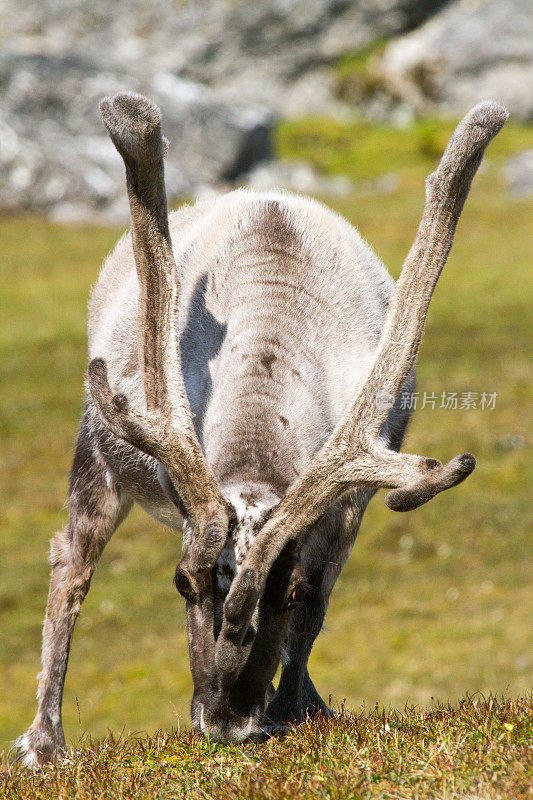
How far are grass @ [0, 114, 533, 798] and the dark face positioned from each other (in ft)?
0.72

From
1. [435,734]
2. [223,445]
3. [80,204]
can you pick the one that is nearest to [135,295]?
[223,445]

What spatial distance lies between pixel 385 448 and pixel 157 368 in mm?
1456

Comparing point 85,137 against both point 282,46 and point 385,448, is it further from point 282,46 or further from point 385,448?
point 385,448

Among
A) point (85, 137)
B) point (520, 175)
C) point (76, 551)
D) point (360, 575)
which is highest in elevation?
point (85, 137)

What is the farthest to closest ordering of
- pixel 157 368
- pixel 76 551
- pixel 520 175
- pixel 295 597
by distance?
pixel 520 175
pixel 76 551
pixel 157 368
pixel 295 597

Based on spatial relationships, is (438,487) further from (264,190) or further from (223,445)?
A: (264,190)

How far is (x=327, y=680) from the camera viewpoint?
15.9 meters

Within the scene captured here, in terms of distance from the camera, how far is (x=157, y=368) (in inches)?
256

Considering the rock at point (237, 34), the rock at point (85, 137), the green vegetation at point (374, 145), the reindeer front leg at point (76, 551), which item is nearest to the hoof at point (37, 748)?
the reindeer front leg at point (76, 551)

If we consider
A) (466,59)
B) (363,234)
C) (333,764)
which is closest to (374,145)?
(466,59)

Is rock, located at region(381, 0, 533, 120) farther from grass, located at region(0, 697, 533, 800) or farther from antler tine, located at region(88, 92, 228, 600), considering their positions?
grass, located at region(0, 697, 533, 800)

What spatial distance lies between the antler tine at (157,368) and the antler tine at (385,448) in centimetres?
30

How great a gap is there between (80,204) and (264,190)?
42791mm

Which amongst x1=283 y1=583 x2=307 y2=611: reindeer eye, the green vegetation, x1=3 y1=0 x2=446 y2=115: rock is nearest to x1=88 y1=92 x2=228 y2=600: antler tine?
x1=283 y1=583 x2=307 y2=611: reindeer eye
